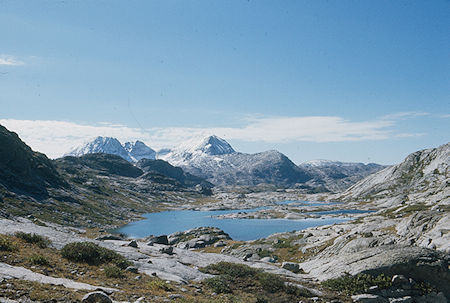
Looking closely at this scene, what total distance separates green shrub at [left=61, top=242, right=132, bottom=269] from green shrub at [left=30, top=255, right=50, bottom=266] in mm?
2131

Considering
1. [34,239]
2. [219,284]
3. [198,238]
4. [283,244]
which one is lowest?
[198,238]

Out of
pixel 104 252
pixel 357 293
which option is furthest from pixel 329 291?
pixel 104 252

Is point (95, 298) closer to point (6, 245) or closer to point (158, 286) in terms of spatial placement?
point (158, 286)

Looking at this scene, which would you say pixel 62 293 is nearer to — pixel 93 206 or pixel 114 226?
pixel 114 226

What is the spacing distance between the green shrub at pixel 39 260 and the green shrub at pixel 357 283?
21.0 m

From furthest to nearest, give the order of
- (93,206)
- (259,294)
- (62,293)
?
(93,206), (259,294), (62,293)

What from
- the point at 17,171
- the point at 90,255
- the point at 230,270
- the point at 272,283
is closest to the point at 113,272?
the point at 90,255

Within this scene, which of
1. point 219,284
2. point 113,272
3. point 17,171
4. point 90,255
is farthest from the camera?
point 17,171

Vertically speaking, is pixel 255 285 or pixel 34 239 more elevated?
pixel 34 239

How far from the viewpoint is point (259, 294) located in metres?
20.0

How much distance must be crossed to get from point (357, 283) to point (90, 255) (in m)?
20.6

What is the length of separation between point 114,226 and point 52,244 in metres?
166

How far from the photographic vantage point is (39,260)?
17.3 meters

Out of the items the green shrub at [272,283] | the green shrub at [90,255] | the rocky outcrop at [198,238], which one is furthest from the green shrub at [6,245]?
the rocky outcrop at [198,238]
